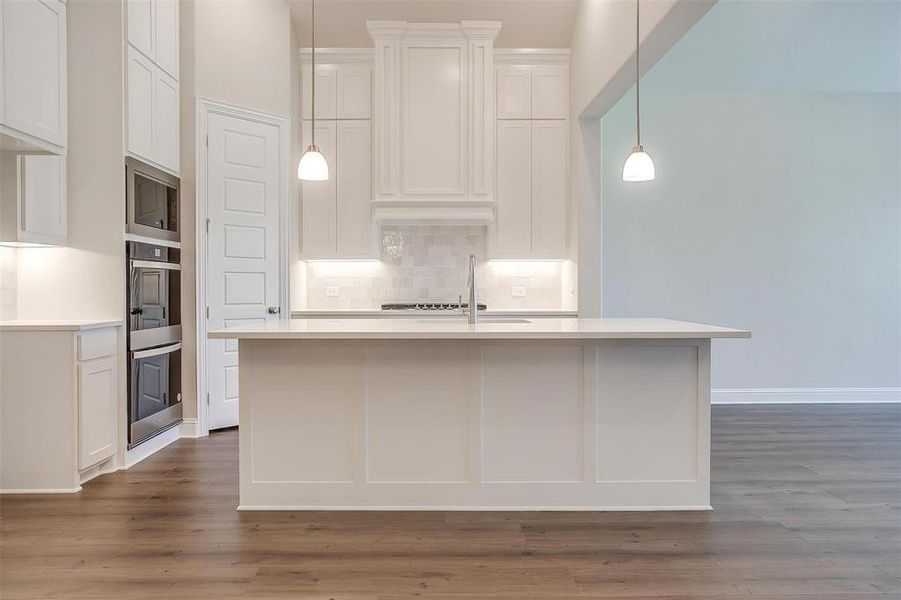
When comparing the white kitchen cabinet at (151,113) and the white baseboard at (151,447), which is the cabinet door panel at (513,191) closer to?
the white kitchen cabinet at (151,113)

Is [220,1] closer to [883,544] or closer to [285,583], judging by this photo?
[285,583]

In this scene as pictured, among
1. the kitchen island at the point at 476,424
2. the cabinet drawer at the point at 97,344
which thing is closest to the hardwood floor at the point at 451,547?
the kitchen island at the point at 476,424

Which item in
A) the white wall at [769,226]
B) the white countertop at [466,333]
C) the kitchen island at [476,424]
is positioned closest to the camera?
the white countertop at [466,333]

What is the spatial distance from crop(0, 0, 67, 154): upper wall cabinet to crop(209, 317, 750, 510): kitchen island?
1.77m

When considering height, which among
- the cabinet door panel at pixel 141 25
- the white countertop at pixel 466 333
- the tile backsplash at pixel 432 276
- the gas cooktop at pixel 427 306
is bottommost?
the white countertop at pixel 466 333

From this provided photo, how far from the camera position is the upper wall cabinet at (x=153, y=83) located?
3639 mm

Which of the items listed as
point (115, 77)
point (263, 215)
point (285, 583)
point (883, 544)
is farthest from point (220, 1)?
point (883, 544)

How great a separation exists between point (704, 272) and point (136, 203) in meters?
4.92

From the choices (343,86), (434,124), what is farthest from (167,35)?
(434,124)

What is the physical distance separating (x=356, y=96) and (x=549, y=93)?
1.80 meters

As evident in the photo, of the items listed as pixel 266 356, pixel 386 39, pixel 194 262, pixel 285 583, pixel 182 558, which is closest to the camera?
pixel 285 583

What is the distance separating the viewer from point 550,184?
522 cm

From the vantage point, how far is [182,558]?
230cm

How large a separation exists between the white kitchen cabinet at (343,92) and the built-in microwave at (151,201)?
1608 mm
